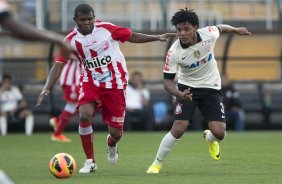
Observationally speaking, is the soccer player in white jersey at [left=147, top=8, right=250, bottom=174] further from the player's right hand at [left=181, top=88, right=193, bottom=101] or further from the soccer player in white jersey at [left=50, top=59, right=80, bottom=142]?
the soccer player in white jersey at [left=50, top=59, right=80, bottom=142]

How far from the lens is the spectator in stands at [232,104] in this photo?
25766 millimetres

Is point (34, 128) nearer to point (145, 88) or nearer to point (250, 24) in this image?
point (145, 88)

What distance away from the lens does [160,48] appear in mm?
26391

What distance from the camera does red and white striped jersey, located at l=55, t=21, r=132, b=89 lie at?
41.5ft

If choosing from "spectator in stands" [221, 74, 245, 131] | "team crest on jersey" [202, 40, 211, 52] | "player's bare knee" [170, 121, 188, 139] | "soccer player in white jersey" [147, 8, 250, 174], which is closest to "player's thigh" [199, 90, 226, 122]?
"soccer player in white jersey" [147, 8, 250, 174]

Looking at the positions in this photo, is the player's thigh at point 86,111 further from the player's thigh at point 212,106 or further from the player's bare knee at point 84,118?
the player's thigh at point 212,106

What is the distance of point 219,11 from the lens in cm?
2714

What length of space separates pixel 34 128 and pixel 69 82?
6096mm

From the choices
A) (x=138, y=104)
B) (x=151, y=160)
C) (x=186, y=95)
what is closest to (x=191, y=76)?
(x=186, y=95)

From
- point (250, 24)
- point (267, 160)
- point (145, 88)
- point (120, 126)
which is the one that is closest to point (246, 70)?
point (250, 24)

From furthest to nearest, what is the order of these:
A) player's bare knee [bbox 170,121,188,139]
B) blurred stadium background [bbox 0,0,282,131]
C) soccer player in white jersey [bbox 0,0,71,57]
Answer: blurred stadium background [bbox 0,0,282,131] < player's bare knee [bbox 170,121,188,139] < soccer player in white jersey [bbox 0,0,71,57]

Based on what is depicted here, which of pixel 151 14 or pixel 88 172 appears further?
pixel 151 14

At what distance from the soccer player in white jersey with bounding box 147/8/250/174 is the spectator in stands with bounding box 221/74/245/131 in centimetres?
1273

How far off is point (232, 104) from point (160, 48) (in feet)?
9.00
